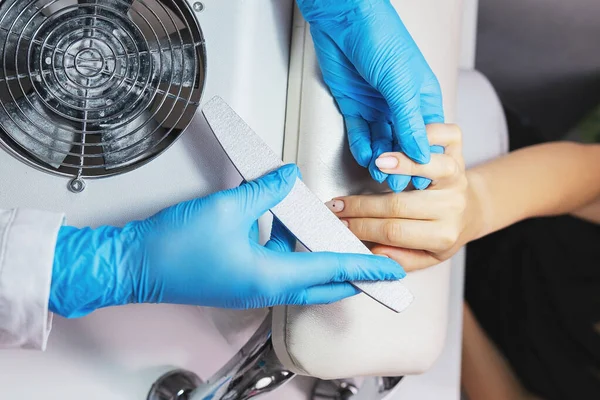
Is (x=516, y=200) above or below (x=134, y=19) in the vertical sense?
below

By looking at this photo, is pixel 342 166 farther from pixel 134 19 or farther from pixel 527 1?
pixel 527 1

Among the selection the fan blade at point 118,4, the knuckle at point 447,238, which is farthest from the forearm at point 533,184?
the fan blade at point 118,4

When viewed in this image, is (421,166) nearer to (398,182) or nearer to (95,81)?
(398,182)

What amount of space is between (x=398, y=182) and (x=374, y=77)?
0.16 meters

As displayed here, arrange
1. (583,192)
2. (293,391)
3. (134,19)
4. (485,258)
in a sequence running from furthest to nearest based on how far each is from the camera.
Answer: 1. (485,258)
2. (583,192)
3. (293,391)
4. (134,19)

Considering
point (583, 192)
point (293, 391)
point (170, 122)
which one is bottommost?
point (293, 391)

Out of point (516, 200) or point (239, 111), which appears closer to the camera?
point (239, 111)

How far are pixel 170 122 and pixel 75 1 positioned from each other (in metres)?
0.25

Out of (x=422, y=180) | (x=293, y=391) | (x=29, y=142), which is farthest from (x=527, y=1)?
(x=29, y=142)

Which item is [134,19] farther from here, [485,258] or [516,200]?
[485,258]

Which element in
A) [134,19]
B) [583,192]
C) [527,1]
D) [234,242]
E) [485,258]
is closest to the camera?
[234,242]

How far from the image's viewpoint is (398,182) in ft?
2.92

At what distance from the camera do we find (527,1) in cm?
170

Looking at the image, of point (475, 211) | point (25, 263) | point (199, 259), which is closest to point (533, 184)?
point (475, 211)
